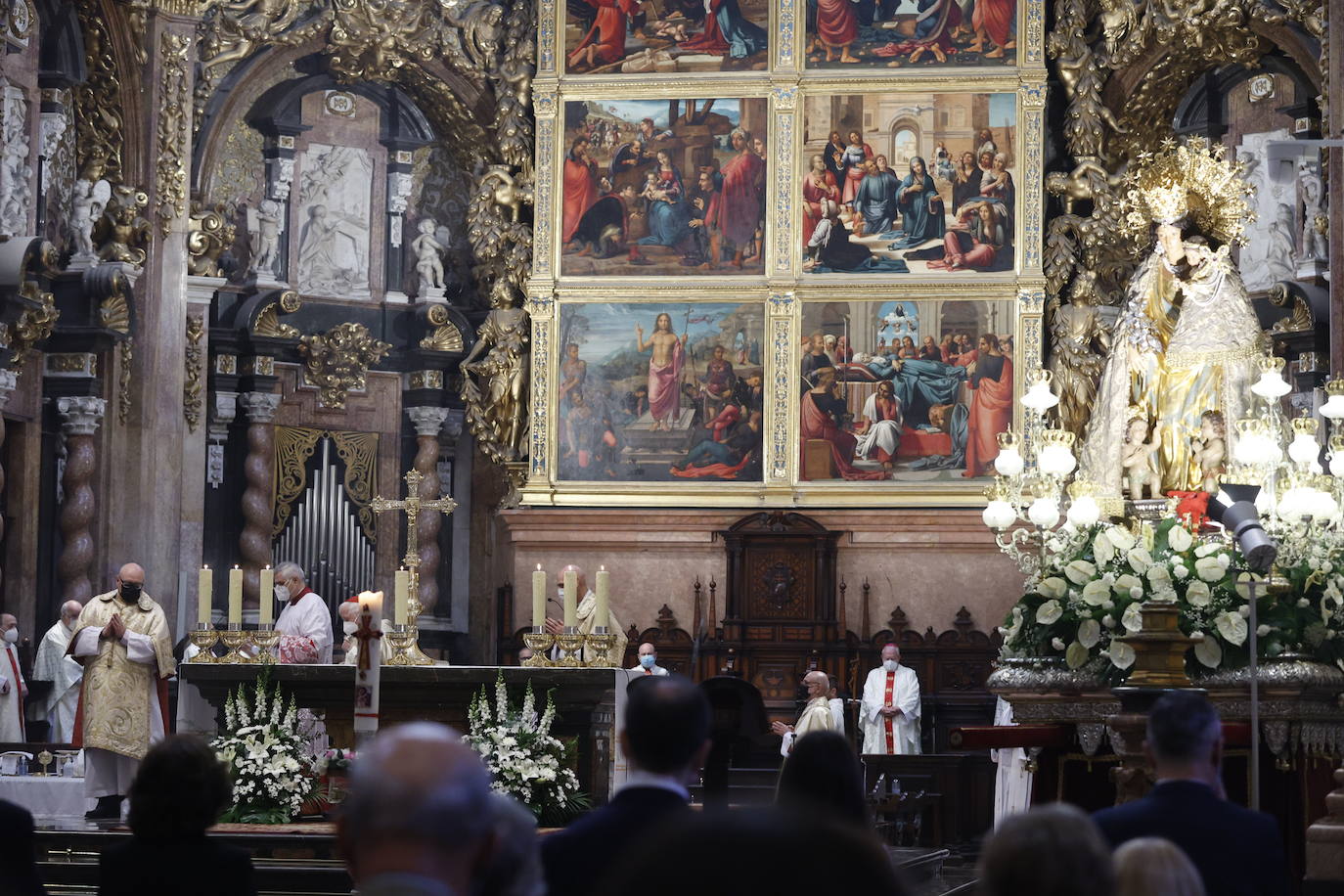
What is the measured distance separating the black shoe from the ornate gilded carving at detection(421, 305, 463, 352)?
9.28 m

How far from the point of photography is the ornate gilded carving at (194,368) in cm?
2047

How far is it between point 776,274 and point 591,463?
2.70 m

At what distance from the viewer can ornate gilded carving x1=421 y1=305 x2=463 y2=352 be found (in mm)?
22016

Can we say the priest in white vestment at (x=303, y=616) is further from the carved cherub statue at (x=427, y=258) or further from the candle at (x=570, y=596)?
the carved cherub statue at (x=427, y=258)

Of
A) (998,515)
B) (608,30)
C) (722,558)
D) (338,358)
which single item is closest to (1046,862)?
(998,515)

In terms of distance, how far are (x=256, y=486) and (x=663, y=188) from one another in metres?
5.17

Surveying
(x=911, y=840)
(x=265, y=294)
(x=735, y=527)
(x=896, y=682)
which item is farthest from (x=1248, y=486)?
(x=265, y=294)

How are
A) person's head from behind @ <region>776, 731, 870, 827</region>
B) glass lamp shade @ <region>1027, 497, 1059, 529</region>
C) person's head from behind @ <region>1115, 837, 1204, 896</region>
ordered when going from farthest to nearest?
glass lamp shade @ <region>1027, 497, 1059, 529</region> < person's head from behind @ <region>776, 731, 870, 827</region> < person's head from behind @ <region>1115, 837, 1204, 896</region>

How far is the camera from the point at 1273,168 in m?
13.3

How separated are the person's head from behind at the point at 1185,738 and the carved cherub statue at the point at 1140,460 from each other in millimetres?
13225

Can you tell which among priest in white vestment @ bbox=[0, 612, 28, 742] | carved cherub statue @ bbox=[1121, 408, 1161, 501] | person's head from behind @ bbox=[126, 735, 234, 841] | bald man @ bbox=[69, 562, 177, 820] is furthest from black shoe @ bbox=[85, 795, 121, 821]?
carved cherub statue @ bbox=[1121, 408, 1161, 501]

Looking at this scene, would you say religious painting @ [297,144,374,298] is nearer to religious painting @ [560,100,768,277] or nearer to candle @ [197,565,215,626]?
religious painting @ [560,100,768,277]

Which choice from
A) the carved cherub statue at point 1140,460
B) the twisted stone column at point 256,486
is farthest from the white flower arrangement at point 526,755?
the twisted stone column at point 256,486

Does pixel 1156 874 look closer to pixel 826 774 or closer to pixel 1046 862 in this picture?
pixel 1046 862
